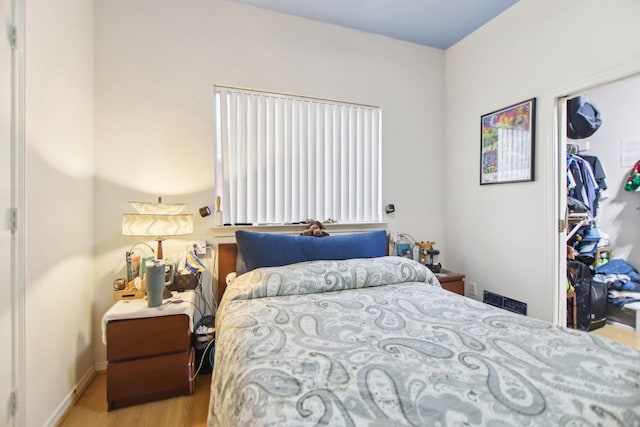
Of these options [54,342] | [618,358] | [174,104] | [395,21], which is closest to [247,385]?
[618,358]

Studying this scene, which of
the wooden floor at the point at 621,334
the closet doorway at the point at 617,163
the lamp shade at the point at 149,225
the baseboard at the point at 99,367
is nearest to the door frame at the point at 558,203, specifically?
the wooden floor at the point at 621,334

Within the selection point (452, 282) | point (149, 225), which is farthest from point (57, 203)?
point (452, 282)

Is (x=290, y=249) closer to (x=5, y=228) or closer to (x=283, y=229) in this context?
(x=283, y=229)

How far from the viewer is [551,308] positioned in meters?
2.23

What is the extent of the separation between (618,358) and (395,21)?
2818mm

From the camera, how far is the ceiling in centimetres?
241

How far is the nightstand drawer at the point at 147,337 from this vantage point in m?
1.66

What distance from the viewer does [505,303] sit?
8.45ft

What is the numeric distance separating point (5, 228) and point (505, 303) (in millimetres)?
3382

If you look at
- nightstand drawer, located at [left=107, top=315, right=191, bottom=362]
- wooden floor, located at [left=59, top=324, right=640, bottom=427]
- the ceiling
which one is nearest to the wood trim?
nightstand drawer, located at [left=107, top=315, right=191, bottom=362]

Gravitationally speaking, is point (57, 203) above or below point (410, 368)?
above

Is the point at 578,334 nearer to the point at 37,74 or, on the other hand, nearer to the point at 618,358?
the point at 618,358

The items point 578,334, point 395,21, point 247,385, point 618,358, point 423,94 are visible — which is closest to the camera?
point 247,385

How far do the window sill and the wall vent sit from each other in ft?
3.72
